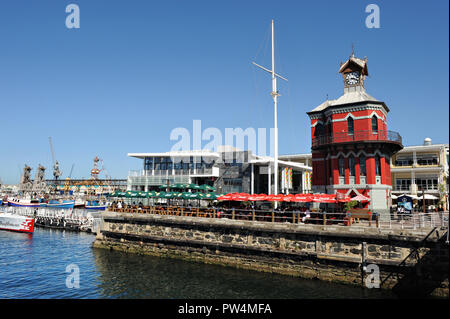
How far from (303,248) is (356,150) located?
13.4 meters

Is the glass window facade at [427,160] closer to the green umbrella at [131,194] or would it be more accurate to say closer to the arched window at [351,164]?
the arched window at [351,164]

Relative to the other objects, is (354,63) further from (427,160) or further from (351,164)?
(427,160)

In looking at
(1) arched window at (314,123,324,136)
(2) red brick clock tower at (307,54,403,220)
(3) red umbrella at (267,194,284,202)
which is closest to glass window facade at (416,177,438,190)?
(2) red brick clock tower at (307,54,403,220)

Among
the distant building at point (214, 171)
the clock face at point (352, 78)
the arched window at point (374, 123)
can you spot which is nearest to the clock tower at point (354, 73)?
the clock face at point (352, 78)

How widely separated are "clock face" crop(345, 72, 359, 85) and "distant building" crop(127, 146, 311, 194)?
53.1 ft

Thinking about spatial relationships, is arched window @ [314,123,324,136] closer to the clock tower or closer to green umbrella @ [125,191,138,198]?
the clock tower

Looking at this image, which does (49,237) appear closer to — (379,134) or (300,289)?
(300,289)

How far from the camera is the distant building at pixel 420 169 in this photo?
167 feet

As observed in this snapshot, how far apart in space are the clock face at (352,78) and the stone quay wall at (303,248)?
66.7 feet

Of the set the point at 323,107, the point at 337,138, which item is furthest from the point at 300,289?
the point at 323,107

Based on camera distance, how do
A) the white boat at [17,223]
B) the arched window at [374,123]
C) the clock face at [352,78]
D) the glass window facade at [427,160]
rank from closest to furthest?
the arched window at [374,123], the clock face at [352,78], the white boat at [17,223], the glass window facade at [427,160]

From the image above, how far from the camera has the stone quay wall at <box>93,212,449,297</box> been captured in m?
17.5

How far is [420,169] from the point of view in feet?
169

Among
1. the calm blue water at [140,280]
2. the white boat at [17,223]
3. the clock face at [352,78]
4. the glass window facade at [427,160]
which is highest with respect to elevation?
the clock face at [352,78]
